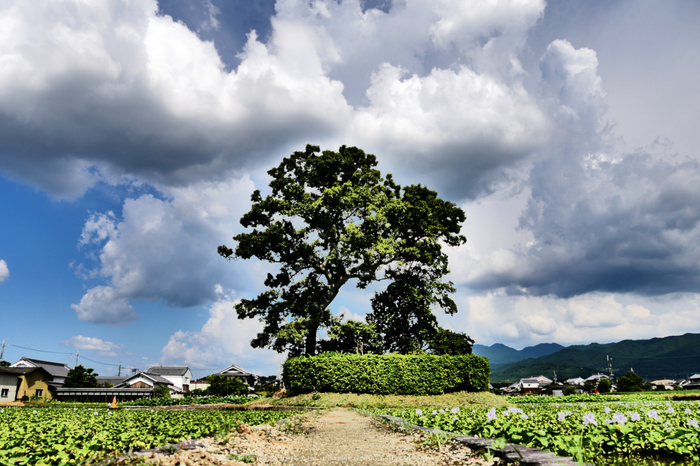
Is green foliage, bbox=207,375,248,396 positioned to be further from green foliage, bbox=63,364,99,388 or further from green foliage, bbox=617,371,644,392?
green foliage, bbox=617,371,644,392

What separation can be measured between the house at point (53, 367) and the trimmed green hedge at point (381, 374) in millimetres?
47431

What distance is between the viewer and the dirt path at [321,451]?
4.57m

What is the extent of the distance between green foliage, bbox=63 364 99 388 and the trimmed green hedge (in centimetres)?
3851

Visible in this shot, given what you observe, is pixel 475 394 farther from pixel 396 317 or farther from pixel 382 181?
pixel 382 181

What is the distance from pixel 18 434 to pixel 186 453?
3.01 metres

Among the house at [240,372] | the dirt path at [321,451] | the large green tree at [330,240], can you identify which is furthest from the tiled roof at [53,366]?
the dirt path at [321,451]

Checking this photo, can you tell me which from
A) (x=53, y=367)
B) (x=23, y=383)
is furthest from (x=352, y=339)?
(x=53, y=367)

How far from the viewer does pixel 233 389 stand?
3722cm

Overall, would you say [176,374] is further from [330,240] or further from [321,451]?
[321,451]

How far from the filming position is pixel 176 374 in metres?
71.4

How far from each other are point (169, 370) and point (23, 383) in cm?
3185

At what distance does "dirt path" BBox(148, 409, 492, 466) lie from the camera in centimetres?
457

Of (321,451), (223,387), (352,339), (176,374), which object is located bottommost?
(223,387)

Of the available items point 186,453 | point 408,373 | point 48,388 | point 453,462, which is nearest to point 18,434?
point 186,453
